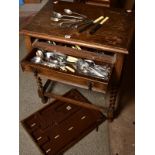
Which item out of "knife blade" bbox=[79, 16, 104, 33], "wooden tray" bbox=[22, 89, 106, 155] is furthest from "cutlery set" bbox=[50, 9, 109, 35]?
"wooden tray" bbox=[22, 89, 106, 155]

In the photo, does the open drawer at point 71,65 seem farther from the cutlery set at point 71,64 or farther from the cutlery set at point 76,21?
the cutlery set at point 76,21

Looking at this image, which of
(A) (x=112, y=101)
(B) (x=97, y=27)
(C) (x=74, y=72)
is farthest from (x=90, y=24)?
(A) (x=112, y=101)

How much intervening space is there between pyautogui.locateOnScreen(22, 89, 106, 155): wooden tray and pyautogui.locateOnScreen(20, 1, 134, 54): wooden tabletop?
0.52 metres

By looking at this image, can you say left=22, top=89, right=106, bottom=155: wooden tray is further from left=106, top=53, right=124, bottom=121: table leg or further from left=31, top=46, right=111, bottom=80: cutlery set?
left=31, top=46, right=111, bottom=80: cutlery set

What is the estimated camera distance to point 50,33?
1.12m

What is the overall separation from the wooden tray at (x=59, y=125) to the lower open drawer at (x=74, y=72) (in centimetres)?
35

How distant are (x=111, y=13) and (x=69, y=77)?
0.51 m

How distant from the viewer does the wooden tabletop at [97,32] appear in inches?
41.6

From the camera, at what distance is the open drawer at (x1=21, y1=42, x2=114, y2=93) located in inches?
40.8

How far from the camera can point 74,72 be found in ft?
3.51

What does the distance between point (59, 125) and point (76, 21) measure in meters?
0.64

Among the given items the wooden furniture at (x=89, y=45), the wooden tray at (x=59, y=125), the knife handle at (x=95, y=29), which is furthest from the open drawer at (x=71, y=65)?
the wooden tray at (x=59, y=125)

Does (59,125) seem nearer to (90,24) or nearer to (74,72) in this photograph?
(74,72)
